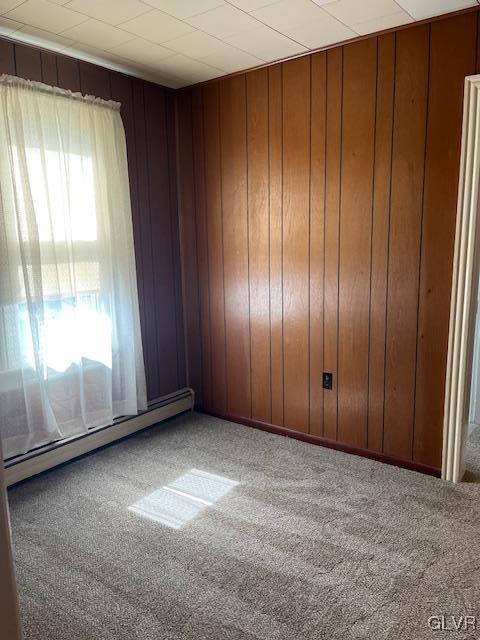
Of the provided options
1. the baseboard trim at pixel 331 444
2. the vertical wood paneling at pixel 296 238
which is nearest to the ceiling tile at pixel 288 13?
the vertical wood paneling at pixel 296 238

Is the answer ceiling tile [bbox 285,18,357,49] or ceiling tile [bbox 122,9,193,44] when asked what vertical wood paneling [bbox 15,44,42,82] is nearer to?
ceiling tile [bbox 122,9,193,44]

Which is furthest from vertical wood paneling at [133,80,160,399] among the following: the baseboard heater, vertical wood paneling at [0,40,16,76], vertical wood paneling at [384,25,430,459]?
vertical wood paneling at [384,25,430,459]

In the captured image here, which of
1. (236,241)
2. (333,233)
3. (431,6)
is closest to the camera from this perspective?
(431,6)

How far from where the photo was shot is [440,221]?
247 cm

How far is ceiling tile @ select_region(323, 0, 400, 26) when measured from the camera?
217 centimetres

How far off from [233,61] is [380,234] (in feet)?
4.42

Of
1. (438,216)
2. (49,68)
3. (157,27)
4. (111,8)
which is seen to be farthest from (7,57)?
(438,216)

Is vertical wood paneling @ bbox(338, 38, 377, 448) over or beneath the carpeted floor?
over

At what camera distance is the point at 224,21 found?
232 cm

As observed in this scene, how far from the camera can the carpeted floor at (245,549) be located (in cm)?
169

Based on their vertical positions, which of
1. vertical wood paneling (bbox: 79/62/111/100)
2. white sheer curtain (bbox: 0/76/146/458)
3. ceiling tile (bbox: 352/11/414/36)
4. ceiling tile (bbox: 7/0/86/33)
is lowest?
Result: white sheer curtain (bbox: 0/76/146/458)

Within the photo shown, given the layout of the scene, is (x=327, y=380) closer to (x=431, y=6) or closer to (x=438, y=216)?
(x=438, y=216)

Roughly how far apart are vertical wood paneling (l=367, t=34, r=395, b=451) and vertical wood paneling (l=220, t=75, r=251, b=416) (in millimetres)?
880

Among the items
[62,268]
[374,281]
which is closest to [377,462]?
[374,281]
